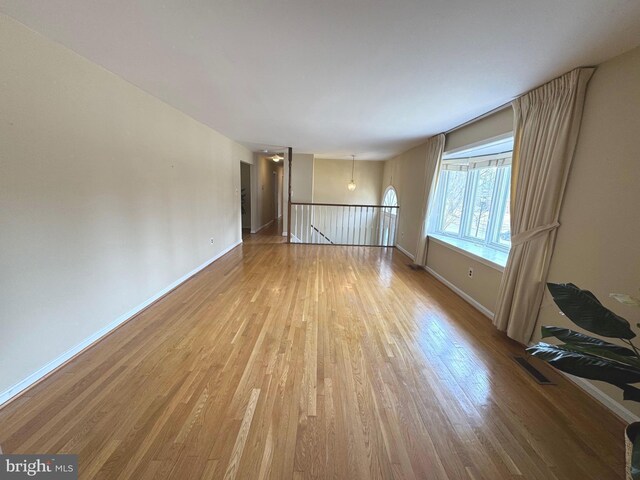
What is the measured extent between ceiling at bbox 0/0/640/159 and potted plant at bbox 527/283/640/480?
1.50m

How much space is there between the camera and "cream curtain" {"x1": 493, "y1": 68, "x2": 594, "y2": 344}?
2.00m

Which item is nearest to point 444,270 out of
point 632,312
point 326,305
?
point 326,305

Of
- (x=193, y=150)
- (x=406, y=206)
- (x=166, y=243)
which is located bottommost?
(x=166, y=243)

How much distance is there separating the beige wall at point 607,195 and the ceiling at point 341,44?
24cm

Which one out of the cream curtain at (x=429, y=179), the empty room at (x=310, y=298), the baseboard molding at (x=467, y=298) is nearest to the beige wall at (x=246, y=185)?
the empty room at (x=310, y=298)

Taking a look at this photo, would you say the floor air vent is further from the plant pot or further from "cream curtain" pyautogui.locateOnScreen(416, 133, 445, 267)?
"cream curtain" pyautogui.locateOnScreen(416, 133, 445, 267)

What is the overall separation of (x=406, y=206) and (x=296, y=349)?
481 cm

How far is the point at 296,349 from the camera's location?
2180 millimetres

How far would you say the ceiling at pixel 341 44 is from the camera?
1.37 meters

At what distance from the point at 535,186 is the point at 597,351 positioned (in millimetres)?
1692

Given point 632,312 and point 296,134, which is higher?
point 296,134

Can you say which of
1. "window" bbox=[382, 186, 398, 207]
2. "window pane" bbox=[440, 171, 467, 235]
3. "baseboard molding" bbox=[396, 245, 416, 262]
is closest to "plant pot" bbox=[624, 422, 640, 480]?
"window pane" bbox=[440, 171, 467, 235]

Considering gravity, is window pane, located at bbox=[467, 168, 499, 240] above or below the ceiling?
below

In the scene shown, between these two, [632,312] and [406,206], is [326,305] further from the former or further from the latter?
[406,206]
